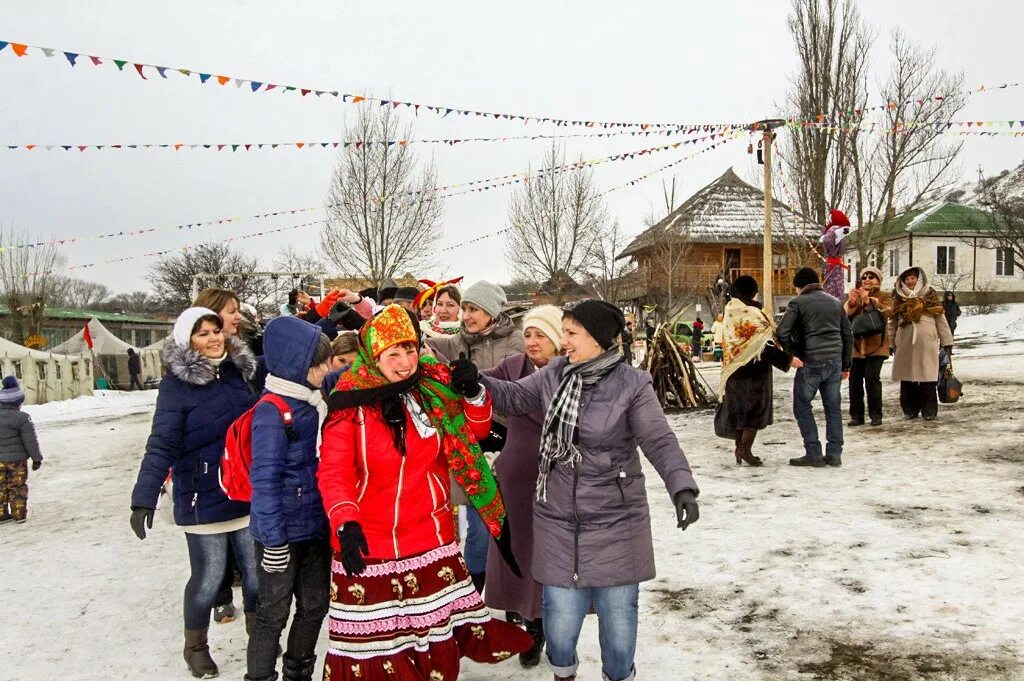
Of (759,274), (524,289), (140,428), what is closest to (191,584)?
(140,428)

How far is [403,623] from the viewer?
2.85 meters

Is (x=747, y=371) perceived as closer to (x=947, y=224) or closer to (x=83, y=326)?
(x=83, y=326)

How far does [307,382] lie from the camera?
318 centimetres

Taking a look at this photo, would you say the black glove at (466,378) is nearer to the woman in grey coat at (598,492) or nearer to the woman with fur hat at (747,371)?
the woman in grey coat at (598,492)

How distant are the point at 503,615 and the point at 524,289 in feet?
85.5

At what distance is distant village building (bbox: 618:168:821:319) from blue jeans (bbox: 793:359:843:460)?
19.4 m

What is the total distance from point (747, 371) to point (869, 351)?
2230mm

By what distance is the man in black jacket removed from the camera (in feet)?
22.8

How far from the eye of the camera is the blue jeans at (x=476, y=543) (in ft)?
12.9

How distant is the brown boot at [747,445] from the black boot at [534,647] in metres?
4.28

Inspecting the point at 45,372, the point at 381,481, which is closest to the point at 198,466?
the point at 381,481

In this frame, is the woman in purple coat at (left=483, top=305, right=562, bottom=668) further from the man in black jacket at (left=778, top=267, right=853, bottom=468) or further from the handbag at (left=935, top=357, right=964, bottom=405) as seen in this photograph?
the handbag at (left=935, top=357, right=964, bottom=405)

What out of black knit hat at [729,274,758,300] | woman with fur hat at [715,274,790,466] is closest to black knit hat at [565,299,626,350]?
woman with fur hat at [715,274,790,466]

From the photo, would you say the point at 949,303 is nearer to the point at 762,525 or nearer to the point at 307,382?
the point at 762,525
